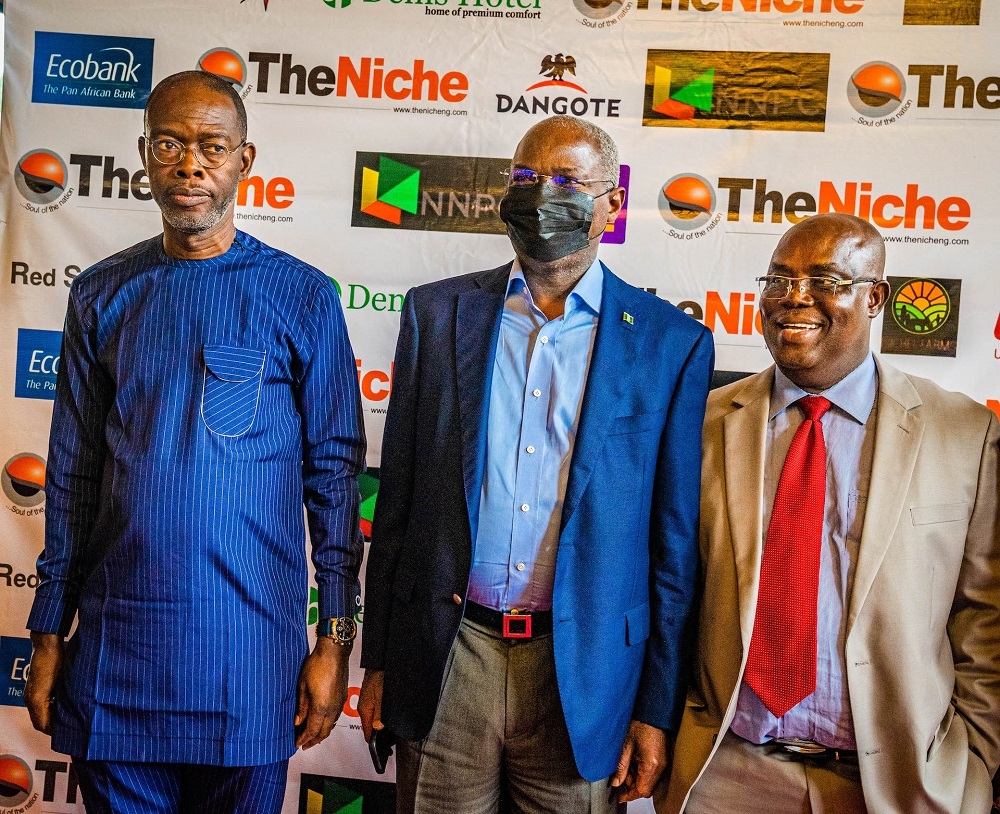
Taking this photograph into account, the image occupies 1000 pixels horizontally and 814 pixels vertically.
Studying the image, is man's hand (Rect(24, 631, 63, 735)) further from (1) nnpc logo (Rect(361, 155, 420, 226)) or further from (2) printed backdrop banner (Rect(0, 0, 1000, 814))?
(1) nnpc logo (Rect(361, 155, 420, 226))

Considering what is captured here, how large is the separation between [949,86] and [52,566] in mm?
2817

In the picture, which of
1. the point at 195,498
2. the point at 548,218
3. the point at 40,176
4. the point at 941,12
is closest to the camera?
the point at 195,498

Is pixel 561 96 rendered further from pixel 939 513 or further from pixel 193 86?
pixel 939 513

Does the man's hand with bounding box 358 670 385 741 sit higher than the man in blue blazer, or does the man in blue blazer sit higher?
the man in blue blazer

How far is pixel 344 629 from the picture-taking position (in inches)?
80.0

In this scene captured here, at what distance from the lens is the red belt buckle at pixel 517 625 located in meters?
1.92

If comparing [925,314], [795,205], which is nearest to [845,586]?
[925,314]

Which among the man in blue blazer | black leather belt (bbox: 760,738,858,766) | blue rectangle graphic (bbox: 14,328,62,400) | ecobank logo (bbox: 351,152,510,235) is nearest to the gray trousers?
the man in blue blazer

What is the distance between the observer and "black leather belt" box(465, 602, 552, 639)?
1.92 metres

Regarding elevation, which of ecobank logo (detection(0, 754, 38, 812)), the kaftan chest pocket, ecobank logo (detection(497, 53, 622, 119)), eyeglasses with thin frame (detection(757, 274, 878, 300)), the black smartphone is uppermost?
ecobank logo (detection(497, 53, 622, 119))

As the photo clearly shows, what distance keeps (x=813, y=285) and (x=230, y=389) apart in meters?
1.27

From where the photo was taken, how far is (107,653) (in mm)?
1897

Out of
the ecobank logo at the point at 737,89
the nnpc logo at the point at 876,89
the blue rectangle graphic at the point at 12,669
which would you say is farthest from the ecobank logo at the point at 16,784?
the nnpc logo at the point at 876,89

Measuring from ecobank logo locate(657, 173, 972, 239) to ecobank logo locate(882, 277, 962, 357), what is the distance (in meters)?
0.13
